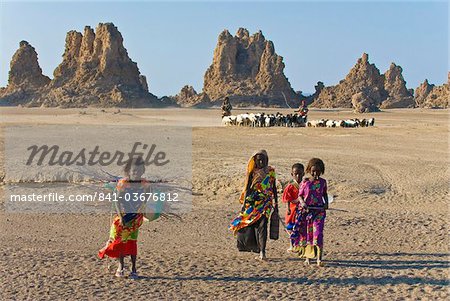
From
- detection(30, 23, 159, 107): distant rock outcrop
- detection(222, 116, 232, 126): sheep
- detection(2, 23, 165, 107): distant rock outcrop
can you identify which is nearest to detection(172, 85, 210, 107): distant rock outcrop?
detection(2, 23, 165, 107): distant rock outcrop

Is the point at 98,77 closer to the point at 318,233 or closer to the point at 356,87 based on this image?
the point at 356,87

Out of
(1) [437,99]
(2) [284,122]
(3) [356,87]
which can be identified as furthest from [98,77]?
(2) [284,122]

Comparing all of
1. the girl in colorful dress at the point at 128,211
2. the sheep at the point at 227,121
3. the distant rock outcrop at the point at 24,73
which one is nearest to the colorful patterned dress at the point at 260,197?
the girl in colorful dress at the point at 128,211

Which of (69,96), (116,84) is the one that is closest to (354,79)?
(116,84)

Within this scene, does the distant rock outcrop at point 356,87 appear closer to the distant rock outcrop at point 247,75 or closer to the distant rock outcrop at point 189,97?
the distant rock outcrop at point 247,75

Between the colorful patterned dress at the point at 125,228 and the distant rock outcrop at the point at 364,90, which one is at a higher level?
the distant rock outcrop at the point at 364,90

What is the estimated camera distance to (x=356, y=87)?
261 feet

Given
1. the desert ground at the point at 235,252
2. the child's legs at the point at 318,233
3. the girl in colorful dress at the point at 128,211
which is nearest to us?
the desert ground at the point at 235,252

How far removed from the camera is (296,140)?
21719 millimetres

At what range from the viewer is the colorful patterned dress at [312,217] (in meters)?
6.42

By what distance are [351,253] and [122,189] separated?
2.89m

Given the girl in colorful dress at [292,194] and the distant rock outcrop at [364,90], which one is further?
the distant rock outcrop at [364,90]

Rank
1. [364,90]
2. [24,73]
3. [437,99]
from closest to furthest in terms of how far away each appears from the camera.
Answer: [437,99]
[364,90]
[24,73]

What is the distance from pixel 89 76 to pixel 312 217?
73.2 meters
